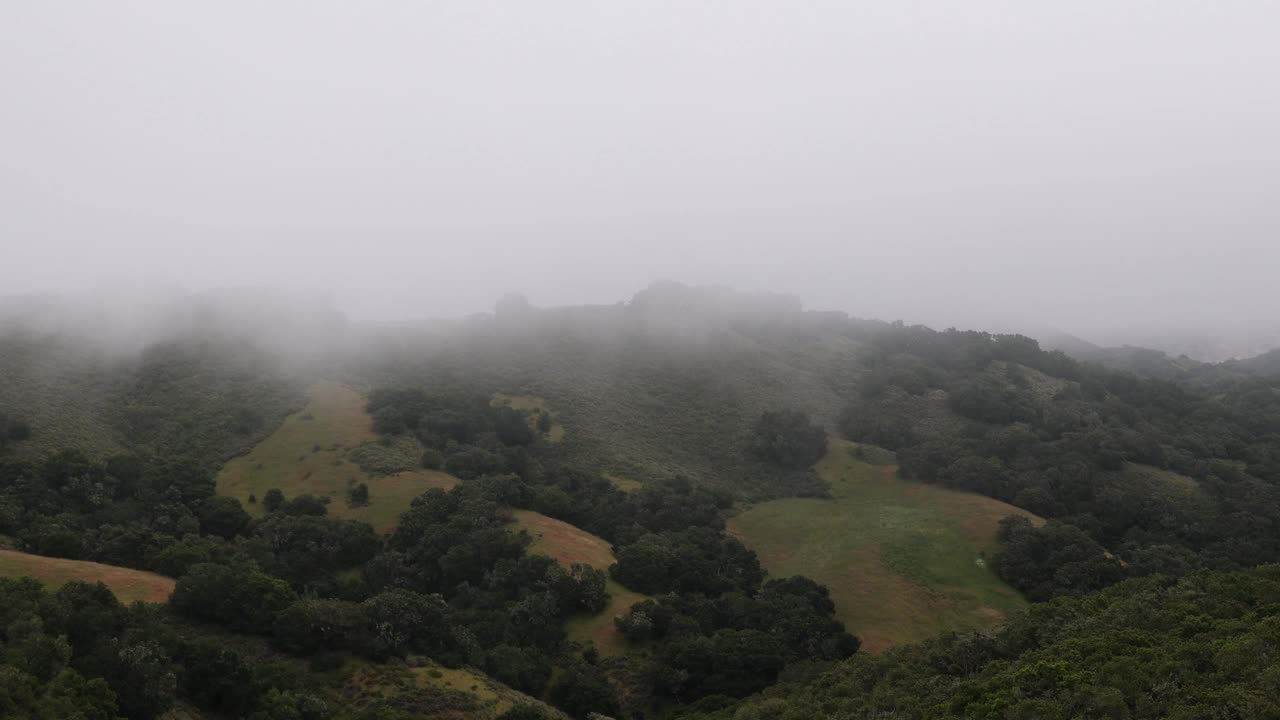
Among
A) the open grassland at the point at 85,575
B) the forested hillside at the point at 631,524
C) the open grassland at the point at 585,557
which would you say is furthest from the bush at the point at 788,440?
the open grassland at the point at 85,575

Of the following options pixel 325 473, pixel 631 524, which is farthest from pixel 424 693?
pixel 325 473

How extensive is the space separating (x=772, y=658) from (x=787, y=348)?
6814cm

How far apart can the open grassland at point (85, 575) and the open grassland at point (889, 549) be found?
35.9 metres

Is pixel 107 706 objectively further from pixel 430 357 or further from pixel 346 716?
pixel 430 357

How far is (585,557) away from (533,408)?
32.1 meters

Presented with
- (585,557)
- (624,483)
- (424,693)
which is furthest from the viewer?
(624,483)

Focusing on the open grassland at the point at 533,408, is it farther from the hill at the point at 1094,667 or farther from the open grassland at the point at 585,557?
the hill at the point at 1094,667

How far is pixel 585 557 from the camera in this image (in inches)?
1843

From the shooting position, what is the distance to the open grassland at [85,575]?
102 ft

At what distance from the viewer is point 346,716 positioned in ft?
86.5

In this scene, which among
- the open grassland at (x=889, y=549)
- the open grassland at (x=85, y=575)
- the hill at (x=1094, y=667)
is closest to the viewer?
the hill at (x=1094, y=667)

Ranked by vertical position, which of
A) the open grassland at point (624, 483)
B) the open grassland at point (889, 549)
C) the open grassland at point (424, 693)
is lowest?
the open grassland at point (889, 549)

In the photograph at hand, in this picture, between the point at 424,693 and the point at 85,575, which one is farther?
the point at 85,575

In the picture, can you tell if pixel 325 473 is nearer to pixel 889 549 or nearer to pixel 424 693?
pixel 424 693
